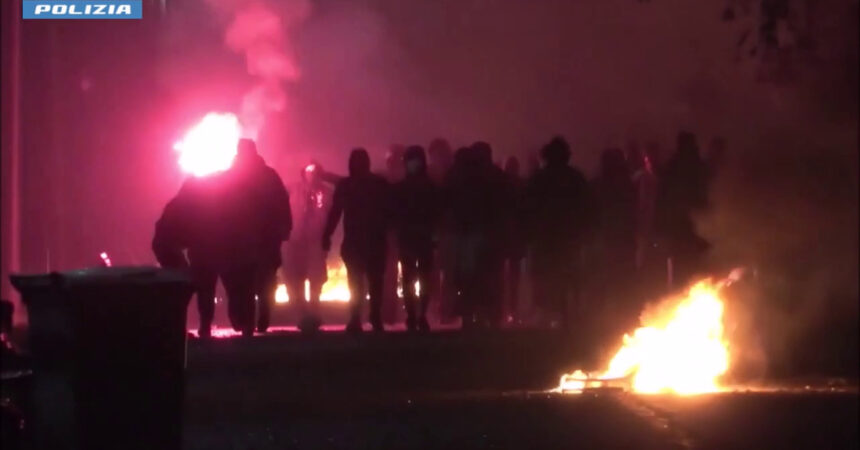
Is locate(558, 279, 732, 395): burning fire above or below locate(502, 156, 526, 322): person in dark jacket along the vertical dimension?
below

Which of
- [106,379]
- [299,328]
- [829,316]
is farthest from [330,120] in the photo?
[106,379]

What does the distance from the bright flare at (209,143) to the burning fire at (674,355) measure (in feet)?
21.0

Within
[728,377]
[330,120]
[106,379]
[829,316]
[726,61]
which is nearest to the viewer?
[106,379]

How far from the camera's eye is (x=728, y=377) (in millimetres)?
15438

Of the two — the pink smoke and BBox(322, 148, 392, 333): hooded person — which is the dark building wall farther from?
BBox(322, 148, 392, 333): hooded person

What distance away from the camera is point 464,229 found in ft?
52.3

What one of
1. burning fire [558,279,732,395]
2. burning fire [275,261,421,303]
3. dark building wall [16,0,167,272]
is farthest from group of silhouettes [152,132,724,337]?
dark building wall [16,0,167,272]

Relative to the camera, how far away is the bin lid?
909 cm

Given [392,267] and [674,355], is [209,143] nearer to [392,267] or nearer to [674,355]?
[392,267]

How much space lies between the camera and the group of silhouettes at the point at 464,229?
1536cm

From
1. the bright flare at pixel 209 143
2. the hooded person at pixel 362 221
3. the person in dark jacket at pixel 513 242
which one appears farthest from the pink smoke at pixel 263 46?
the hooded person at pixel 362 221

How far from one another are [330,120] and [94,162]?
3128 mm

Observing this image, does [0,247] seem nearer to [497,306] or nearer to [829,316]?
[497,306]

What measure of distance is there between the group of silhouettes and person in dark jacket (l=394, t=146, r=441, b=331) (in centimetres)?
1
